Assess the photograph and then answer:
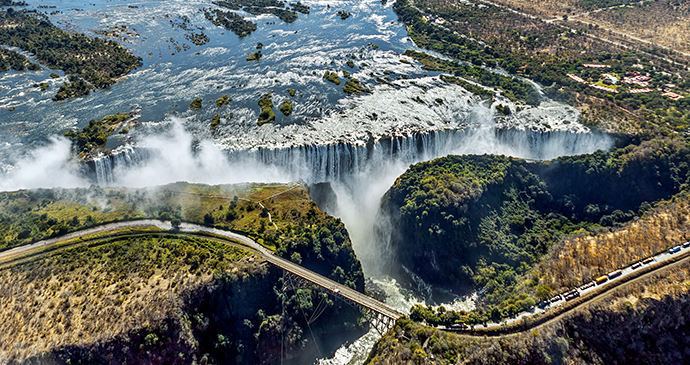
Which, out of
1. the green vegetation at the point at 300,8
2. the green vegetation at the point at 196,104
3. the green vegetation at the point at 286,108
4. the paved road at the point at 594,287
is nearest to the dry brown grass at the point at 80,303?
the paved road at the point at 594,287

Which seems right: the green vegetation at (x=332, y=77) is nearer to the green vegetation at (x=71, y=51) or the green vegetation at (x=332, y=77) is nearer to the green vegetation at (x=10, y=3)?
the green vegetation at (x=71, y=51)

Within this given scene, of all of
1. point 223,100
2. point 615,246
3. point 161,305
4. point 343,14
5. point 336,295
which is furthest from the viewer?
point 343,14

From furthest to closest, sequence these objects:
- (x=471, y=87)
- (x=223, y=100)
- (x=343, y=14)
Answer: (x=343, y=14) < (x=471, y=87) < (x=223, y=100)

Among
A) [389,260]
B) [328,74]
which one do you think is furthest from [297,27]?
[389,260]

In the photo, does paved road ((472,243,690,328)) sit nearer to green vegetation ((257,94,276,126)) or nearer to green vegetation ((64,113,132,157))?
green vegetation ((257,94,276,126))

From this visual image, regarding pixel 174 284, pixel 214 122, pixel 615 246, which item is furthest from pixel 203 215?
pixel 615 246

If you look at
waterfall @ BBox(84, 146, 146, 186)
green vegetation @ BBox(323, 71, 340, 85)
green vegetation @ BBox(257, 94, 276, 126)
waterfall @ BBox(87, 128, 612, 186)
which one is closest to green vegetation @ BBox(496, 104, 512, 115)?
waterfall @ BBox(87, 128, 612, 186)

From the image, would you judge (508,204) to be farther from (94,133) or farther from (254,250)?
(94,133)
